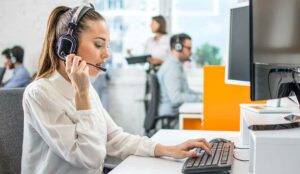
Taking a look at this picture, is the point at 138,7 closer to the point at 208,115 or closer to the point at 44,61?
the point at 208,115

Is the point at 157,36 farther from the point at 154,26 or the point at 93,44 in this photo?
the point at 93,44

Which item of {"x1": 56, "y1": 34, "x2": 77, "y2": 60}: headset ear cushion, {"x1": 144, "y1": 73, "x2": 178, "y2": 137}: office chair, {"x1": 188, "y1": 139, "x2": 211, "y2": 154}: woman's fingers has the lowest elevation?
{"x1": 144, "y1": 73, "x2": 178, "y2": 137}: office chair

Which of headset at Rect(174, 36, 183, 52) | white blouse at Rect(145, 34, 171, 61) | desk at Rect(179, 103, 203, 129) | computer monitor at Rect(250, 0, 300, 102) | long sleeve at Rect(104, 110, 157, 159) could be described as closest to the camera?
computer monitor at Rect(250, 0, 300, 102)

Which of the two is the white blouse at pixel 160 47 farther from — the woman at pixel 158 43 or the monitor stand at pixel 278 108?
the monitor stand at pixel 278 108

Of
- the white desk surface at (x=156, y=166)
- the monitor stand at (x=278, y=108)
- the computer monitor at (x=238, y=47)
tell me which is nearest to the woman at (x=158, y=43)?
the computer monitor at (x=238, y=47)

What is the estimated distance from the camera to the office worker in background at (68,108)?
1.11 meters

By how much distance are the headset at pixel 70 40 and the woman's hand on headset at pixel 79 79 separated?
4cm

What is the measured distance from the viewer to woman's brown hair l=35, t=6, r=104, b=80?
123 cm

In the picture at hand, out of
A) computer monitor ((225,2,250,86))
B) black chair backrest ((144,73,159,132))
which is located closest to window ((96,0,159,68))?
black chair backrest ((144,73,159,132))

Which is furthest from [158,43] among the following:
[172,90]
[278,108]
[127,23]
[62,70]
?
[62,70]

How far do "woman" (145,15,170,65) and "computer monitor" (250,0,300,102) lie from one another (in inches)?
117

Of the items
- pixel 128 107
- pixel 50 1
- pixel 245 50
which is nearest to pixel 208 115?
pixel 245 50

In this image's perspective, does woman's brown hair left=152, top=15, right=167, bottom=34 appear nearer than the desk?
No

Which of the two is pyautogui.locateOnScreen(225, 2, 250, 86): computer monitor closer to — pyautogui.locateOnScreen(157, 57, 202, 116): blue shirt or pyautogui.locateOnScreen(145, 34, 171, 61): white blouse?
pyautogui.locateOnScreen(157, 57, 202, 116): blue shirt
